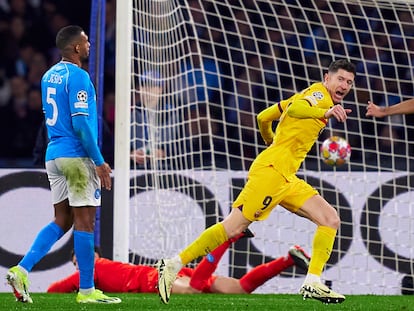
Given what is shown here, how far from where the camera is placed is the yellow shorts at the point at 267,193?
7.41m

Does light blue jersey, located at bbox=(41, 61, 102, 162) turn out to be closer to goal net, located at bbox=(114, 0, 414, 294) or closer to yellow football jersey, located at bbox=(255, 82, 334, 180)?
yellow football jersey, located at bbox=(255, 82, 334, 180)

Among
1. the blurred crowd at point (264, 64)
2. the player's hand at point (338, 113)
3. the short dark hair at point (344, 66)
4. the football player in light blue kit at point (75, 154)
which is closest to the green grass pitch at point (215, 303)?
the football player in light blue kit at point (75, 154)

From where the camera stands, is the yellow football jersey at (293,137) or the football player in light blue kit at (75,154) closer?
the football player in light blue kit at (75,154)

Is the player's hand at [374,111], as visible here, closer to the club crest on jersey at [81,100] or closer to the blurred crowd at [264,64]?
the club crest on jersey at [81,100]

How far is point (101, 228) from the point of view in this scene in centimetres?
1019

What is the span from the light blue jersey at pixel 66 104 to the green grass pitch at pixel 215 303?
1.00m

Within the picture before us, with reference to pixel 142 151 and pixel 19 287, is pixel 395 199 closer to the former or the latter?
pixel 142 151

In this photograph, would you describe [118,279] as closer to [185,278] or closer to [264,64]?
[185,278]

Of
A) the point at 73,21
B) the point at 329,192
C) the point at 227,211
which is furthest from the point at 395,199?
the point at 73,21

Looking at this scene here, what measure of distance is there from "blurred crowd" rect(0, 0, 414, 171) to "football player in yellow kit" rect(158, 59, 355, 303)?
3.00 meters

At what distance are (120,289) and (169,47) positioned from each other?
7.54ft

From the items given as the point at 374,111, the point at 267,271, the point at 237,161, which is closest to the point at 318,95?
the point at 374,111

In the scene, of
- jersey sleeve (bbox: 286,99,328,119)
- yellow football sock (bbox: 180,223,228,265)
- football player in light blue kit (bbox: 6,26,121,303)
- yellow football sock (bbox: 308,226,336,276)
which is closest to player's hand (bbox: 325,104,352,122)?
jersey sleeve (bbox: 286,99,328,119)

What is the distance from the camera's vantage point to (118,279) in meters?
9.10
